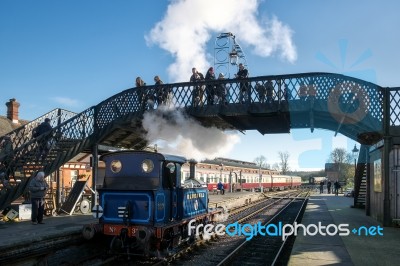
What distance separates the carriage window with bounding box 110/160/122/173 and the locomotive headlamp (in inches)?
27.0

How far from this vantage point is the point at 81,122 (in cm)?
1541

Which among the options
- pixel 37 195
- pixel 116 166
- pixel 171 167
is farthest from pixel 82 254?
pixel 171 167

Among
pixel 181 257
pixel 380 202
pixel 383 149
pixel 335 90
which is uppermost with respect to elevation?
pixel 335 90

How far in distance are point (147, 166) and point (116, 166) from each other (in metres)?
0.89

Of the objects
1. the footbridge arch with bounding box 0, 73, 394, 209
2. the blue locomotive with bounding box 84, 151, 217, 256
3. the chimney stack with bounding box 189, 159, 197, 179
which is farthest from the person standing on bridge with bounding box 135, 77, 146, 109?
the blue locomotive with bounding box 84, 151, 217, 256

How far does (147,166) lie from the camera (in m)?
9.03

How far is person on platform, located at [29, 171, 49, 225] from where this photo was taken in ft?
39.7

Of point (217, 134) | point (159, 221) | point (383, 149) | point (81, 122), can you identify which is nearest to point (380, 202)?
point (383, 149)

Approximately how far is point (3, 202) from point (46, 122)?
3717 mm

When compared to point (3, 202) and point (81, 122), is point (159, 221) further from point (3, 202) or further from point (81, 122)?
point (81, 122)

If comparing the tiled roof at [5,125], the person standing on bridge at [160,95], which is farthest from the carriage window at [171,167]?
the tiled roof at [5,125]

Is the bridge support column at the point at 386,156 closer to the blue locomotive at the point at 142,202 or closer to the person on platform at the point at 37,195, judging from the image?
the blue locomotive at the point at 142,202

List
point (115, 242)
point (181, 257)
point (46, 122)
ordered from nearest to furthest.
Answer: point (115, 242) < point (181, 257) < point (46, 122)

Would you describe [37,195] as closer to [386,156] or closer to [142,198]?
[142,198]
